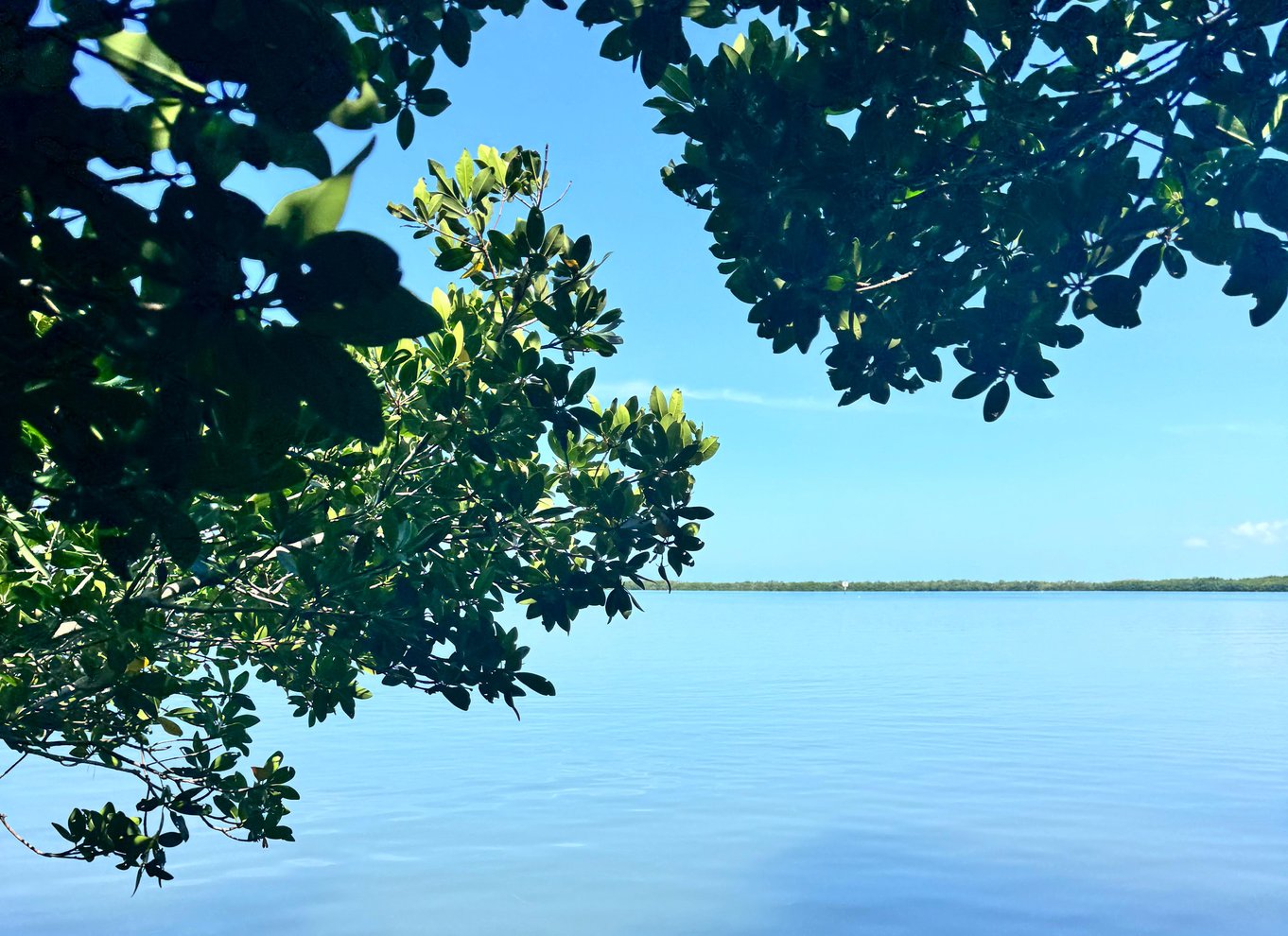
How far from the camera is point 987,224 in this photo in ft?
14.9

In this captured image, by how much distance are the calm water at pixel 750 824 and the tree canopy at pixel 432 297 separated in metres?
5.86

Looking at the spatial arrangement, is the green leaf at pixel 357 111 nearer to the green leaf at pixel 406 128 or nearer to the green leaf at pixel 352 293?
the green leaf at pixel 352 293

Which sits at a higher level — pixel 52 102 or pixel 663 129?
pixel 663 129

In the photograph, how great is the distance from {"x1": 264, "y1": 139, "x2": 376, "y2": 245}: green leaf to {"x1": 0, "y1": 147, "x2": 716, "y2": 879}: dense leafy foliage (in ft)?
9.35

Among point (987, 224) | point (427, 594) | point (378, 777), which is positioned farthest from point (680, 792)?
point (987, 224)

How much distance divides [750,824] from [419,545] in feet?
34.2

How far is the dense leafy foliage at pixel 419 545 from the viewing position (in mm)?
4742

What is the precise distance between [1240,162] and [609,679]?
32923 millimetres

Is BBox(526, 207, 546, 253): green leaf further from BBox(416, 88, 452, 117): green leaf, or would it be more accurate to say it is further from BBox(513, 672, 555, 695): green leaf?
BBox(513, 672, 555, 695): green leaf

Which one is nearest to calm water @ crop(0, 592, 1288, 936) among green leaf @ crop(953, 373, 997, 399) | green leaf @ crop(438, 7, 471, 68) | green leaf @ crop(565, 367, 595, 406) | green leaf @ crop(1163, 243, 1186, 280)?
green leaf @ crop(565, 367, 595, 406)

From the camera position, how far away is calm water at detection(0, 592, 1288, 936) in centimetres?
1084

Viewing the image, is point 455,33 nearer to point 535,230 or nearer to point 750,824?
point 535,230

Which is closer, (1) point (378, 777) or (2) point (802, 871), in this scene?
(2) point (802, 871)

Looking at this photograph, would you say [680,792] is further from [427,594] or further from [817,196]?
[817,196]
